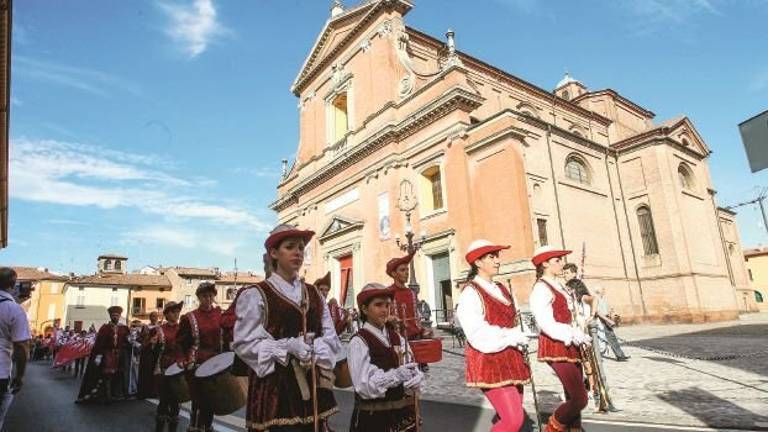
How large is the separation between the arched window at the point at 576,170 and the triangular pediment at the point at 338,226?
11686mm

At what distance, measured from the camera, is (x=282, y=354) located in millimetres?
2604

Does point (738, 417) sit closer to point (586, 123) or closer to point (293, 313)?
point (293, 313)

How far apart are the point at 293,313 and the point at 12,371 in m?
3.90

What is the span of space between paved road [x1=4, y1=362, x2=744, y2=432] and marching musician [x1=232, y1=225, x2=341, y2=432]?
11.6ft

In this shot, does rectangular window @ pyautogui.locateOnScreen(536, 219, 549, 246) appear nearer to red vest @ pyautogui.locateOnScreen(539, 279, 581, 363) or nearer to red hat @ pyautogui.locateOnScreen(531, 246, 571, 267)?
red hat @ pyautogui.locateOnScreen(531, 246, 571, 267)

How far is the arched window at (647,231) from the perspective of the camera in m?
25.6

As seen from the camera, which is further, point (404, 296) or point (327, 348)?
point (404, 296)

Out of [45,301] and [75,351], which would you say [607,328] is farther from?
[45,301]

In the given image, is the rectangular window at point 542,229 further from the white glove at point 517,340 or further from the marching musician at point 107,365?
the white glove at point 517,340

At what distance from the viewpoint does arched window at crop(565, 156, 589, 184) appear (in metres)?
24.3

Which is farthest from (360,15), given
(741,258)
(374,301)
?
(741,258)

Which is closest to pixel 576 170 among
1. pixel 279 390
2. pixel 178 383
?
pixel 178 383

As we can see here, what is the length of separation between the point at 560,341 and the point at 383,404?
1.84 metres

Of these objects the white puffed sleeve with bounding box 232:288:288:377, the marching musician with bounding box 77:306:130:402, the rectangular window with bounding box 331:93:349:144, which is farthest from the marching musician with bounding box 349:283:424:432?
the rectangular window with bounding box 331:93:349:144
